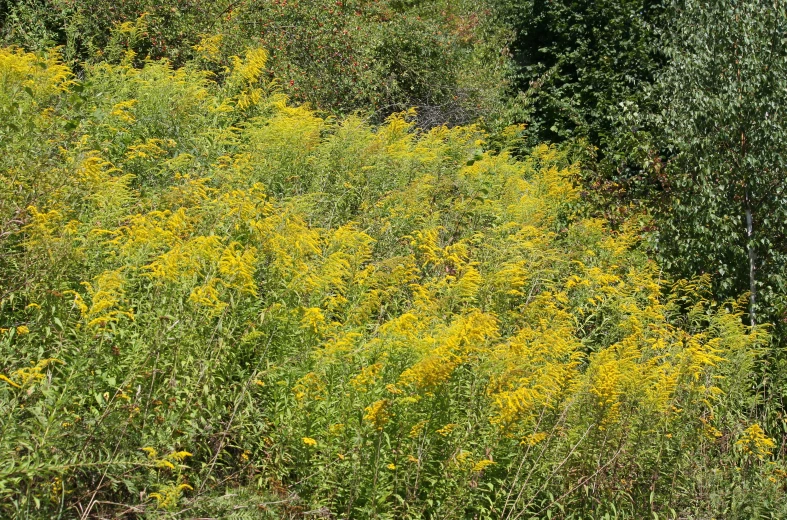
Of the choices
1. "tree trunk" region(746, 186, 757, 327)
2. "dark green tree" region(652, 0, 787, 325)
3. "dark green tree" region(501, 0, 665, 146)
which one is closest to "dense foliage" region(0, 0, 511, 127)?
"dark green tree" region(501, 0, 665, 146)

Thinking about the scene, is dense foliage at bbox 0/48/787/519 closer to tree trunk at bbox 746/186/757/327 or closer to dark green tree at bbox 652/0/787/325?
tree trunk at bbox 746/186/757/327

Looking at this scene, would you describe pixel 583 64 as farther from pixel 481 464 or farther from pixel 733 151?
pixel 481 464

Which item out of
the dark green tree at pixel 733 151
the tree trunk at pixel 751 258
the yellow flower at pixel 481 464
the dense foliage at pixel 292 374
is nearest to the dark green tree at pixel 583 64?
the dark green tree at pixel 733 151

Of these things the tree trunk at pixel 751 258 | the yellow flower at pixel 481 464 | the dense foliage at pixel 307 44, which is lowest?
the tree trunk at pixel 751 258

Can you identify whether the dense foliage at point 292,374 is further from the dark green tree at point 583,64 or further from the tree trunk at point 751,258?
the dark green tree at point 583,64

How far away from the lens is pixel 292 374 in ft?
14.7

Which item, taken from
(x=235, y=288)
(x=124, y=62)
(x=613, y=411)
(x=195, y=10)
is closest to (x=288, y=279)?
(x=235, y=288)

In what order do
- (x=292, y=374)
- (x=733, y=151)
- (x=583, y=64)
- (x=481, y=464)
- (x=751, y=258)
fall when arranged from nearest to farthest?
1. (x=481, y=464)
2. (x=292, y=374)
3. (x=751, y=258)
4. (x=733, y=151)
5. (x=583, y=64)

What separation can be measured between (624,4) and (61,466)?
1152cm

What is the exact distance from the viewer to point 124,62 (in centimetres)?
855

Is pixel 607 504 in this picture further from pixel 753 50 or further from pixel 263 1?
pixel 263 1

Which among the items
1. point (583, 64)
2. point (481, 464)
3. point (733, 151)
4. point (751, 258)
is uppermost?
point (733, 151)

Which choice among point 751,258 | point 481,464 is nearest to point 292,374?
point 481,464

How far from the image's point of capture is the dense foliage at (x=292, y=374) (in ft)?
12.4
